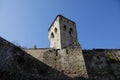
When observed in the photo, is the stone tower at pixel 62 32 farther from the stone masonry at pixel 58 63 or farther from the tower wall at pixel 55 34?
the stone masonry at pixel 58 63

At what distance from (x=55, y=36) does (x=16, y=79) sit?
36.9ft

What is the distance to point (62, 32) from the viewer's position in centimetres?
1808

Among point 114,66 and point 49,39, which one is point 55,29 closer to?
point 49,39

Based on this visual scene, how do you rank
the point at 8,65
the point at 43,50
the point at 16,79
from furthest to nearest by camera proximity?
the point at 43,50 → the point at 8,65 → the point at 16,79

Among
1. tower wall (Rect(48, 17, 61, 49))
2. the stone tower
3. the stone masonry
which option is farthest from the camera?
tower wall (Rect(48, 17, 61, 49))

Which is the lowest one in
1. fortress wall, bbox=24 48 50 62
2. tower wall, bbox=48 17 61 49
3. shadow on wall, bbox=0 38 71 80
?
shadow on wall, bbox=0 38 71 80

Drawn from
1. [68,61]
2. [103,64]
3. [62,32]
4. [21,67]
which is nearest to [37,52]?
[68,61]

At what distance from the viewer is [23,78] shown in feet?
24.7

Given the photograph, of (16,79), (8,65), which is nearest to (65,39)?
(8,65)

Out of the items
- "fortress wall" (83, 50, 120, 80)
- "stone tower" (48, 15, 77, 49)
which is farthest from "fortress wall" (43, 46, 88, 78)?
"stone tower" (48, 15, 77, 49)

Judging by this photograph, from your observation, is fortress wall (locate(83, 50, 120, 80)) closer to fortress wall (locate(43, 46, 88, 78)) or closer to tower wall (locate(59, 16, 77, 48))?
fortress wall (locate(43, 46, 88, 78))

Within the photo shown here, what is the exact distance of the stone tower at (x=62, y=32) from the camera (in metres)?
17.5

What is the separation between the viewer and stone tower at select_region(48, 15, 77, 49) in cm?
1748

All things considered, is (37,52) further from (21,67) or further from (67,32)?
(67,32)
